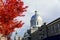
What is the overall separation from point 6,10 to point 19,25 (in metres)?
1.79

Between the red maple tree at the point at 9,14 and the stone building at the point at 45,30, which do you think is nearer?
the red maple tree at the point at 9,14

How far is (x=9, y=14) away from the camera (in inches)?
754

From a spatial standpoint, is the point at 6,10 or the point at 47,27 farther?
the point at 47,27

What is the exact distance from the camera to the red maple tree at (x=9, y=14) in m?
19.2

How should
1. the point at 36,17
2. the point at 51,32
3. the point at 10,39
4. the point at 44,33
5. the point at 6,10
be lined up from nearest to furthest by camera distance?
the point at 6,10, the point at 10,39, the point at 51,32, the point at 44,33, the point at 36,17

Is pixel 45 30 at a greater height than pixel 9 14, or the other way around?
pixel 45 30

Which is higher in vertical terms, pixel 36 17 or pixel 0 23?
pixel 36 17

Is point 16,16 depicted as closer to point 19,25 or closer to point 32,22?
point 19,25

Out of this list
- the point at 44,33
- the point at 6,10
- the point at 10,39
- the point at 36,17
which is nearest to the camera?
the point at 6,10

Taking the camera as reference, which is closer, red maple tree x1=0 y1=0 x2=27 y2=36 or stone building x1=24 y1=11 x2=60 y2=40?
red maple tree x1=0 y1=0 x2=27 y2=36

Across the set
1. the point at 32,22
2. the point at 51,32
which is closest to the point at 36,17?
the point at 32,22

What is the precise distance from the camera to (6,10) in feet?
62.7

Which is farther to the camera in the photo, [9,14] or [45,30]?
[45,30]

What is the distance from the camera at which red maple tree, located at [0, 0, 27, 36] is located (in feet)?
62.9
